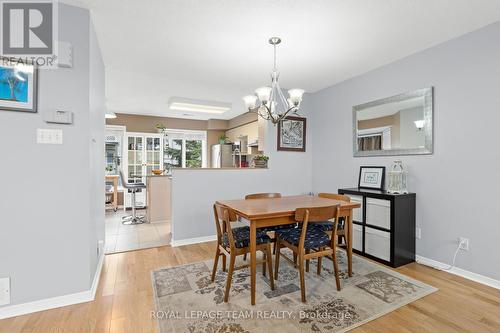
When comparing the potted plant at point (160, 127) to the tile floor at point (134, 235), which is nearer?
the tile floor at point (134, 235)

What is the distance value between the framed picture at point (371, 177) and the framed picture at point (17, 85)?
3.64m

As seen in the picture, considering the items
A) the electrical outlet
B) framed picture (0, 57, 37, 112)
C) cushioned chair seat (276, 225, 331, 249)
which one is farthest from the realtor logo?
the electrical outlet

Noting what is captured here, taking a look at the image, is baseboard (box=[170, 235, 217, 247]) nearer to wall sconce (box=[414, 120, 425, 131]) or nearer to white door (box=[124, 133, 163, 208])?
wall sconce (box=[414, 120, 425, 131])

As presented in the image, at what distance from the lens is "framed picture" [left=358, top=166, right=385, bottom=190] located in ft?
10.5

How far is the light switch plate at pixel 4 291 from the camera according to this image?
70.5 inches

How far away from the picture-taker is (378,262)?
2.85 m

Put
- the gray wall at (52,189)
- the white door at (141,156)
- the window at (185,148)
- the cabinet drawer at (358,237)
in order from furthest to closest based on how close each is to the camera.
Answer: the window at (185,148) < the white door at (141,156) < the cabinet drawer at (358,237) < the gray wall at (52,189)

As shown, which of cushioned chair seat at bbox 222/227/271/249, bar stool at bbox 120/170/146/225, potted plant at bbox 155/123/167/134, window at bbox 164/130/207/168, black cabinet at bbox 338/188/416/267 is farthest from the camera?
window at bbox 164/130/207/168

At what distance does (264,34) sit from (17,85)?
2110mm

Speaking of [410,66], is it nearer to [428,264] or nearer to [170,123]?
[428,264]

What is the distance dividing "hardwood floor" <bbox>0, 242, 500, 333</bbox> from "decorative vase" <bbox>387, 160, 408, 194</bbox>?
902 millimetres

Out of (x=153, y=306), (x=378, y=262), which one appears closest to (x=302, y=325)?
(x=153, y=306)

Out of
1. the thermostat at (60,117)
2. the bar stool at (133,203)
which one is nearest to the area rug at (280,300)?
the thermostat at (60,117)

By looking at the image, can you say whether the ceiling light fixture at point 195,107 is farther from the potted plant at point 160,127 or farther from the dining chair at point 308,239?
the dining chair at point 308,239
